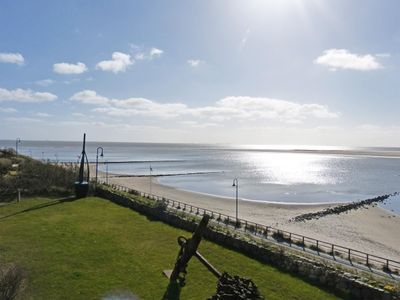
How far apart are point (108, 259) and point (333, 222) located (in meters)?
33.4

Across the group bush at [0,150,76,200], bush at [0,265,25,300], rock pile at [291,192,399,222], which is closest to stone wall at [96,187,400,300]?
bush at [0,265,25,300]

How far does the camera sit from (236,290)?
11.5m

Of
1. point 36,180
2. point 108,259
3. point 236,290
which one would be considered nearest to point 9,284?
point 108,259

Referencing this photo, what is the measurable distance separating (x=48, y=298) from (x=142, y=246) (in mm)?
7602

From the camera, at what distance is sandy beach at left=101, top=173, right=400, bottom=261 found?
35.3 metres

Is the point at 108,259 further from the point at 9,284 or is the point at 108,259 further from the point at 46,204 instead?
the point at 46,204

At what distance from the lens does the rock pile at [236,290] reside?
37.1 ft

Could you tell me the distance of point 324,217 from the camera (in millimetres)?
47844

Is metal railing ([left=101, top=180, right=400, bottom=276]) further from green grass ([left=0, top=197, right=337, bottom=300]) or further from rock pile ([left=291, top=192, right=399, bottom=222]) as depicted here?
rock pile ([left=291, top=192, right=399, bottom=222])

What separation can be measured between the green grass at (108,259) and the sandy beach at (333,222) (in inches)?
732

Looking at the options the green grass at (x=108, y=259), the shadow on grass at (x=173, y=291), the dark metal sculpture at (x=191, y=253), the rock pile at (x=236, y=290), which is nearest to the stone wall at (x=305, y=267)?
the green grass at (x=108, y=259)

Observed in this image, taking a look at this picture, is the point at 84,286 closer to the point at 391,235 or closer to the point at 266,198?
the point at 391,235

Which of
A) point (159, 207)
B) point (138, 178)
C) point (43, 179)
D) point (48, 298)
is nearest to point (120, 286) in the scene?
point (48, 298)

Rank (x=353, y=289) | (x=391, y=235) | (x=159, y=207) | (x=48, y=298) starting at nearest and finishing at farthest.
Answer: (x=48, y=298), (x=353, y=289), (x=159, y=207), (x=391, y=235)
